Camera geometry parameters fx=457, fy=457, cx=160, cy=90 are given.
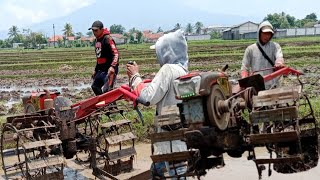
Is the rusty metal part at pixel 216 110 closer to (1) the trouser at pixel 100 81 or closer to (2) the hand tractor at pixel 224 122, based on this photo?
(2) the hand tractor at pixel 224 122

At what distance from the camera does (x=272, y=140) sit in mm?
3199

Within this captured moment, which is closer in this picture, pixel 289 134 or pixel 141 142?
pixel 289 134

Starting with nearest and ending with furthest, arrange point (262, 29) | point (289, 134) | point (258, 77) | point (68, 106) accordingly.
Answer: point (289, 134) < point (258, 77) < point (262, 29) < point (68, 106)

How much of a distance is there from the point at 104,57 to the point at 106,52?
0.33ft

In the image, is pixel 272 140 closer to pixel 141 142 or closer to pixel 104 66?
pixel 104 66

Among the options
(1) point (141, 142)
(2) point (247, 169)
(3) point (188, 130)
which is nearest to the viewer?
(3) point (188, 130)

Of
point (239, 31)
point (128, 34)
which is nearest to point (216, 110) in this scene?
point (239, 31)

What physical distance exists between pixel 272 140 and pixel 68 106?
3702 mm

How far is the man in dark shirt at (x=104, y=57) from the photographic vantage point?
7254mm

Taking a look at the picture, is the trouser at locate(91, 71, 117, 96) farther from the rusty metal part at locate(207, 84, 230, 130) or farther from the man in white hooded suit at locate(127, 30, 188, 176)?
the rusty metal part at locate(207, 84, 230, 130)

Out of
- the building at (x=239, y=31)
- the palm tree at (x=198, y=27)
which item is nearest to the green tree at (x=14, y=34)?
the palm tree at (x=198, y=27)

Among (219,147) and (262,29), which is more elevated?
(262,29)

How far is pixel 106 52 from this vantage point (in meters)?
7.40

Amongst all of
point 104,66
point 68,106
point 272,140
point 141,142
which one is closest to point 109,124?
point 68,106
